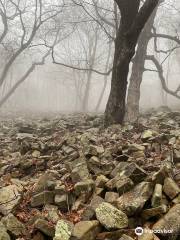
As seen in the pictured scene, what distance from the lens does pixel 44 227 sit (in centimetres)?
480

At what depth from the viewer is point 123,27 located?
397 inches

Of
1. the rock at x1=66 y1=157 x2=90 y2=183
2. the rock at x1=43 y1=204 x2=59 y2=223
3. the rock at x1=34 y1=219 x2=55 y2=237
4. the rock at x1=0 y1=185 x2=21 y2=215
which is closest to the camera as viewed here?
the rock at x1=34 y1=219 x2=55 y2=237

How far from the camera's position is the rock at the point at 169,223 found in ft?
14.5

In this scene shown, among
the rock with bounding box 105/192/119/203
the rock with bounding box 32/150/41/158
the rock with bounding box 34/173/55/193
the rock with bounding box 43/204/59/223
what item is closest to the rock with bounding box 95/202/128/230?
the rock with bounding box 105/192/119/203

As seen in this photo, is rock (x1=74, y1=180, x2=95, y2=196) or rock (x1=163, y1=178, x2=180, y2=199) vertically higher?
rock (x1=163, y1=178, x2=180, y2=199)

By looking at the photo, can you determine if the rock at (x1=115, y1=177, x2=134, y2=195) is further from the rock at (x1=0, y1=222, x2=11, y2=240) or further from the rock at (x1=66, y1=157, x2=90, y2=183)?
the rock at (x1=0, y1=222, x2=11, y2=240)

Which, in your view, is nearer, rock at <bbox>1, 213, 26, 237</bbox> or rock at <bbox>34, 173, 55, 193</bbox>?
rock at <bbox>1, 213, 26, 237</bbox>

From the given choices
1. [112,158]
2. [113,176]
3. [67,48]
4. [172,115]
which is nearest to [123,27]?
[172,115]

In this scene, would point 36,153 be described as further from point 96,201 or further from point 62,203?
point 96,201

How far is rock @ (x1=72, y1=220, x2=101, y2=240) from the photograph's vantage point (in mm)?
4535

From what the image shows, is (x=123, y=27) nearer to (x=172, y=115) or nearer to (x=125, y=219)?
(x=172, y=115)

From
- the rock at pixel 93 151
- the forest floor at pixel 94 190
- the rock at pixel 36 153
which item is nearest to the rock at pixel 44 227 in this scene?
the forest floor at pixel 94 190

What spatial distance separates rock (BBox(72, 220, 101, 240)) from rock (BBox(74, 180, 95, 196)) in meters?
0.91

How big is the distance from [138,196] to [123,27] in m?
6.09
